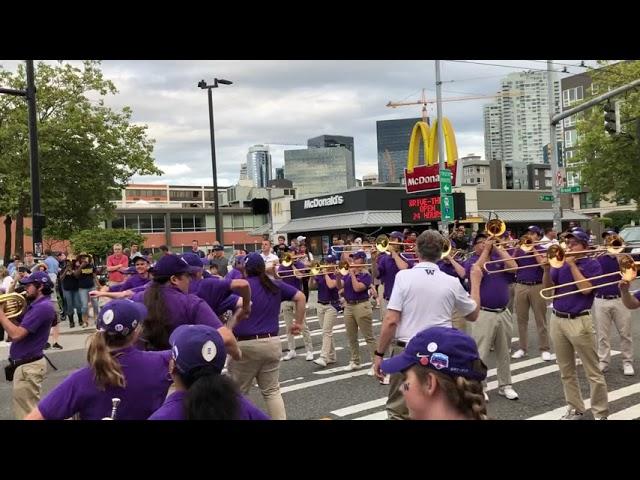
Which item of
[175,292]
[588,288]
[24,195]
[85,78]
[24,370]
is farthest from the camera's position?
[85,78]

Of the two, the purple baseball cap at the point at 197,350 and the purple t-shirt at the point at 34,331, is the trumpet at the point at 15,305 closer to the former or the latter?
the purple t-shirt at the point at 34,331

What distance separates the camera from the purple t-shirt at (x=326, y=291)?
30.0 feet

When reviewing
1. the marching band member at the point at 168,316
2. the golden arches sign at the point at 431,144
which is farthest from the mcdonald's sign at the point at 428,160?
the marching band member at the point at 168,316

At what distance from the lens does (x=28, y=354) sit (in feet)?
17.3

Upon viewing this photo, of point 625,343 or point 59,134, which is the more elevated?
point 59,134

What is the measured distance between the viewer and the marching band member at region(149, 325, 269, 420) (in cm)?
217

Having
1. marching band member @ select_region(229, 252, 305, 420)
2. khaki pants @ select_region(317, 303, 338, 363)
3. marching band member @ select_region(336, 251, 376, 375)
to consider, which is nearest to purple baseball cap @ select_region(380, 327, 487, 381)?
marching band member @ select_region(229, 252, 305, 420)

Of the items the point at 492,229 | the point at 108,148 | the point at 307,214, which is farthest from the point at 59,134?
the point at 492,229

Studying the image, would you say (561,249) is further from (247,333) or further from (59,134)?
(59,134)

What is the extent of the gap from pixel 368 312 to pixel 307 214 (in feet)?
98.9

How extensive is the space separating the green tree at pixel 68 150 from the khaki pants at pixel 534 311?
21.8 m

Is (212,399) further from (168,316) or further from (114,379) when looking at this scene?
(168,316)

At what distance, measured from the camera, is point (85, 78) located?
26.7 meters
